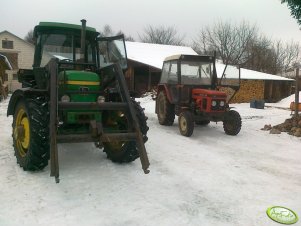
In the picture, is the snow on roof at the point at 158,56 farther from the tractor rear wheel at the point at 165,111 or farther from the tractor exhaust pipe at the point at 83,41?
the tractor exhaust pipe at the point at 83,41

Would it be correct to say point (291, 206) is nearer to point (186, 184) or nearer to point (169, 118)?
point (186, 184)

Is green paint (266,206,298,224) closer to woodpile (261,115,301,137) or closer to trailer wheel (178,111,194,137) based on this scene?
trailer wheel (178,111,194,137)

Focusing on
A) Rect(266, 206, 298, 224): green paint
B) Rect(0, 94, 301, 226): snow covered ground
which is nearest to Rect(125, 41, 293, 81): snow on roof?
Rect(0, 94, 301, 226): snow covered ground

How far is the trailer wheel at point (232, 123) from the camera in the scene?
852cm

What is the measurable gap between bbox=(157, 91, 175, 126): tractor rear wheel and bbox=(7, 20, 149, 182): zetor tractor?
3.64 meters

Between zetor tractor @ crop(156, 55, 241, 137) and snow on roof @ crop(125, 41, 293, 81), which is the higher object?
snow on roof @ crop(125, 41, 293, 81)

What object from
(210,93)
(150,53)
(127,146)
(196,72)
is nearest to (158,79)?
(150,53)

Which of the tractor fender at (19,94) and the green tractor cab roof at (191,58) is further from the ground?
the green tractor cab roof at (191,58)

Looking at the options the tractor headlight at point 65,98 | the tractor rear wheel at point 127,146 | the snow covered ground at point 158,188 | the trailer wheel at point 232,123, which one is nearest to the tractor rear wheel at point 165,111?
the trailer wheel at point 232,123

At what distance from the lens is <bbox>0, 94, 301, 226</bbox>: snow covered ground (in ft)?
12.1

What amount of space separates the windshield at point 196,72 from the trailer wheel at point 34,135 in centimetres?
473

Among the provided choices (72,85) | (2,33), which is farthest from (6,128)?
(2,33)

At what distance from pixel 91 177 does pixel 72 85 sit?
4.78 feet

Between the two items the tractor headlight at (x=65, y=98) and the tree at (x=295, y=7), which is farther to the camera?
the tree at (x=295, y=7)
